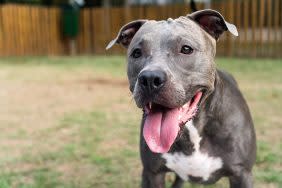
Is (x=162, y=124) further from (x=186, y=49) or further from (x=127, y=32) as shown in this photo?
(x=127, y=32)

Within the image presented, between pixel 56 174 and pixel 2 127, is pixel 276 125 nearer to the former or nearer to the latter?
pixel 56 174

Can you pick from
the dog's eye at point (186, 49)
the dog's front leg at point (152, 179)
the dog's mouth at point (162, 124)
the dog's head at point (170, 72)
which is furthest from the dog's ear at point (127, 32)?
the dog's front leg at point (152, 179)

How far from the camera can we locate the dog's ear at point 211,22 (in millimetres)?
3786

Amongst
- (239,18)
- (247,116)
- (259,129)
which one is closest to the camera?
(247,116)

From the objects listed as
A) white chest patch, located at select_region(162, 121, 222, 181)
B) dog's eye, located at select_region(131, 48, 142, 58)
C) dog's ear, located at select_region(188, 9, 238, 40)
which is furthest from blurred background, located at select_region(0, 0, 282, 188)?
dog's eye, located at select_region(131, 48, 142, 58)

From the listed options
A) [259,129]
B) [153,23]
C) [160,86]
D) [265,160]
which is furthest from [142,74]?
[259,129]

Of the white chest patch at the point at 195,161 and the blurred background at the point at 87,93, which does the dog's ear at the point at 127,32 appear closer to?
the white chest patch at the point at 195,161

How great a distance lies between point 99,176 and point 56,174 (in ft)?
1.49

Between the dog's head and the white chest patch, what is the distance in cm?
31

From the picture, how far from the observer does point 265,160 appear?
220 inches

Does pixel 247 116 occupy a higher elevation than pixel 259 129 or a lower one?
higher

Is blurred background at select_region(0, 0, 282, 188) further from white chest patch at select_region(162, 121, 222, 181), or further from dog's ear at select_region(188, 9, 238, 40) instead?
dog's ear at select_region(188, 9, 238, 40)

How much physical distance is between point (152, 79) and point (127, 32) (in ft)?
3.44

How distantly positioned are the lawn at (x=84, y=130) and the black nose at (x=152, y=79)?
2023 mm
